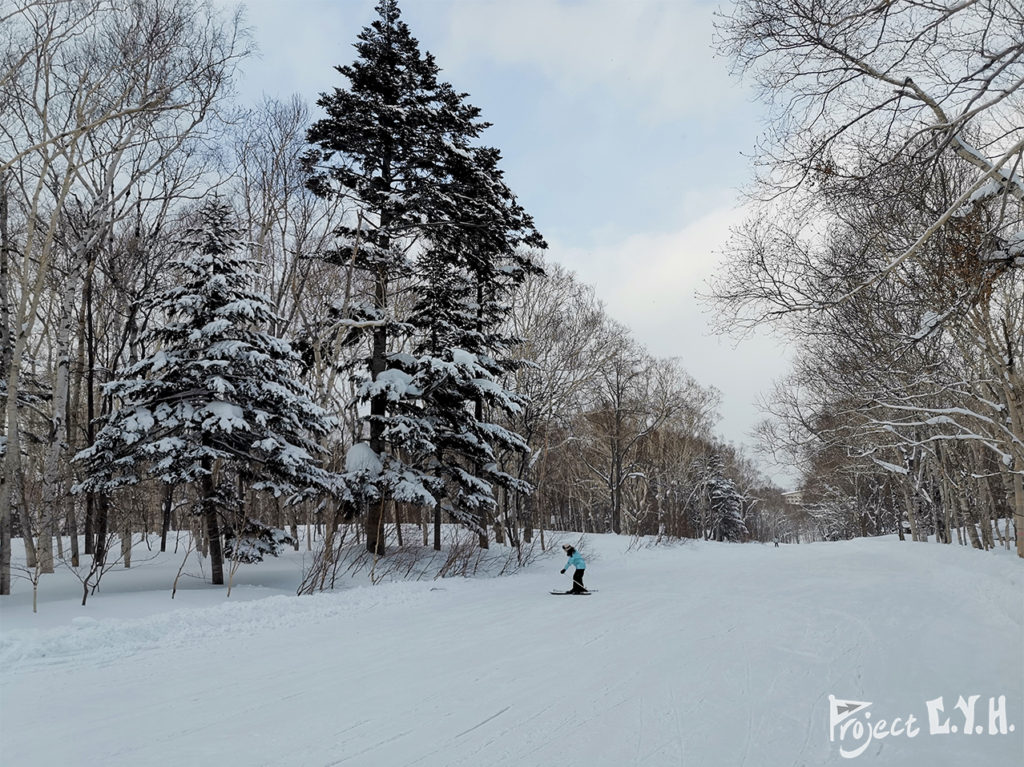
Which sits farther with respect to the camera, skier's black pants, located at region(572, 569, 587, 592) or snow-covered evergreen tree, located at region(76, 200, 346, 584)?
skier's black pants, located at region(572, 569, 587, 592)

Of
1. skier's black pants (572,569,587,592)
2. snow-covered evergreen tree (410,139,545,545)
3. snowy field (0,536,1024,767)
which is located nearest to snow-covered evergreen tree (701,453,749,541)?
snow-covered evergreen tree (410,139,545,545)

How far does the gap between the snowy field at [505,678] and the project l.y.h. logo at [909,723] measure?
0.03 meters

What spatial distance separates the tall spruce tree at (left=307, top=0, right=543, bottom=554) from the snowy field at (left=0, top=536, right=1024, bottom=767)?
5733 millimetres

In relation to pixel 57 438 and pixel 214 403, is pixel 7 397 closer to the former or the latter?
pixel 57 438

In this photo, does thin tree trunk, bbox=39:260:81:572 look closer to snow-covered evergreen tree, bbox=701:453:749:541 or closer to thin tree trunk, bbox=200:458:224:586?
thin tree trunk, bbox=200:458:224:586

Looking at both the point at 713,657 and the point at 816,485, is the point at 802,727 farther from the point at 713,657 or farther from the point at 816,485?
the point at 816,485

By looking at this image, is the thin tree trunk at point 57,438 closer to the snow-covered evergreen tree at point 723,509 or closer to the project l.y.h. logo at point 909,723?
the project l.y.h. logo at point 909,723

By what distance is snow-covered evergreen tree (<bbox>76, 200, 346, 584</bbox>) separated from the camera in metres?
12.2

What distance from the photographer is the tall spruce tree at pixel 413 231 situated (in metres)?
→ 16.0

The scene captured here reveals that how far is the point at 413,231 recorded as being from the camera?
16578mm

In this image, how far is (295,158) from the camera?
18.7 m

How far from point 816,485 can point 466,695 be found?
159 ft

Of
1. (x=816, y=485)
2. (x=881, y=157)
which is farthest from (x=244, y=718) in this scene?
(x=816, y=485)

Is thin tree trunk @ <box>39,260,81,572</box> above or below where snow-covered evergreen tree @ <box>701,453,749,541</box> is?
above
